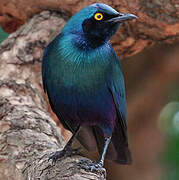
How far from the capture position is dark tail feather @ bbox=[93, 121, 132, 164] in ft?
12.5

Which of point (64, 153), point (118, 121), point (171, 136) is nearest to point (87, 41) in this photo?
point (118, 121)

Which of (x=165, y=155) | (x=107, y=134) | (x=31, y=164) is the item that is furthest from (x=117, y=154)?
(x=165, y=155)

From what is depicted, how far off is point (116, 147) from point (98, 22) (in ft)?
3.76

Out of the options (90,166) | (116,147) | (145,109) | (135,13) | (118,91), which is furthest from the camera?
(145,109)

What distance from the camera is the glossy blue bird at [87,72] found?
3.40m

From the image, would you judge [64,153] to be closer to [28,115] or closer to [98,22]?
[28,115]

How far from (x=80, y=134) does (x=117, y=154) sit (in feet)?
1.25

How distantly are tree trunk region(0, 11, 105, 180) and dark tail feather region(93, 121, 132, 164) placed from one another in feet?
1.17

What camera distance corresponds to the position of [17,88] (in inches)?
169

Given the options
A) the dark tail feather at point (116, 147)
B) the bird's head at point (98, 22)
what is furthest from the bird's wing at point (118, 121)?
the bird's head at point (98, 22)

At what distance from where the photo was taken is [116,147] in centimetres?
386

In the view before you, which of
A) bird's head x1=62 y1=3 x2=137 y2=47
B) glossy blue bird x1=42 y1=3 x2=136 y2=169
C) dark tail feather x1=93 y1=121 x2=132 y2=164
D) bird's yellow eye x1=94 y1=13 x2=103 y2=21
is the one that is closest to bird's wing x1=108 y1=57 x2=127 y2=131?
glossy blue bird x1=42 y1=3 x2=136 y2=169

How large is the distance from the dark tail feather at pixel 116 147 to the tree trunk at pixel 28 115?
1.17 ft

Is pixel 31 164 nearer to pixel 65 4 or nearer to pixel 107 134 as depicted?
pixel 107 134
